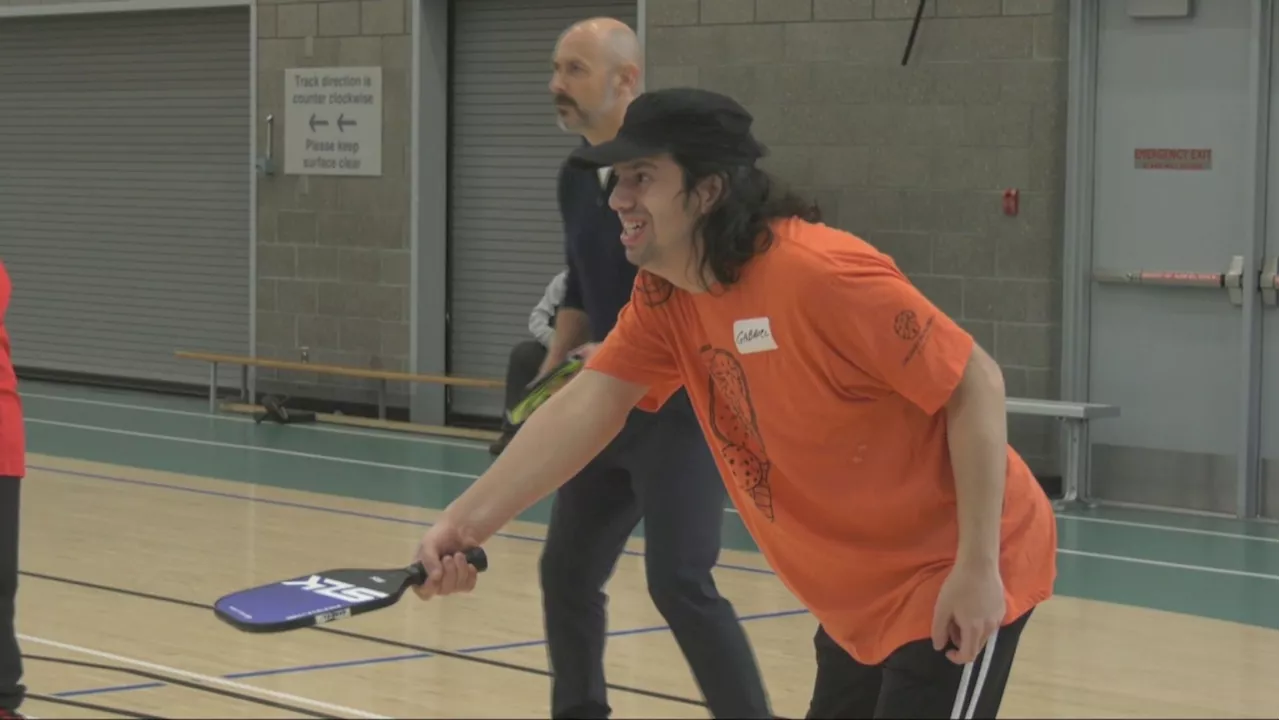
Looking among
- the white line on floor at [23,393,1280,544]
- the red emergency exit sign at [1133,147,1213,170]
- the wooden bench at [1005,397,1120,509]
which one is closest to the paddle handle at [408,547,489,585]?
the white line on floor at [23,393,1280,544]

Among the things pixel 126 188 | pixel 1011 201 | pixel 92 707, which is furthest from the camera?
pixel 126 188

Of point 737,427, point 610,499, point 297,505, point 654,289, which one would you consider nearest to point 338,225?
point 297,505

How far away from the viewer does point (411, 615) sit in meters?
6.77

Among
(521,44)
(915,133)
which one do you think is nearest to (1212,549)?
(915,133)

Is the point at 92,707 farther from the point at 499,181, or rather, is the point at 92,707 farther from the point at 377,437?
the point at 499,181

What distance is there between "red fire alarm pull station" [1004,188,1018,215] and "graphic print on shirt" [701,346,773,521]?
7.02 meters

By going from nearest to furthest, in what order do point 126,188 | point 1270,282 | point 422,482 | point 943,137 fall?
point 1270,282, point 943,137, point 422,482, point 126,188

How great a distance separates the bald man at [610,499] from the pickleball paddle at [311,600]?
1.62 m

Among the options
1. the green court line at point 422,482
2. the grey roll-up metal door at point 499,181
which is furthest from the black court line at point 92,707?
the grey roll-up metal door at point 499,181

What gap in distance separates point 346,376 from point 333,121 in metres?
1.76

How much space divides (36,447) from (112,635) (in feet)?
18.3

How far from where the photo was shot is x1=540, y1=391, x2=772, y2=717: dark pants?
4.31 m

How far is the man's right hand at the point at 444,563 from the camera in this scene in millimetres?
2908

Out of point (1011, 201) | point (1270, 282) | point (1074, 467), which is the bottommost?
point (1074, 467)
